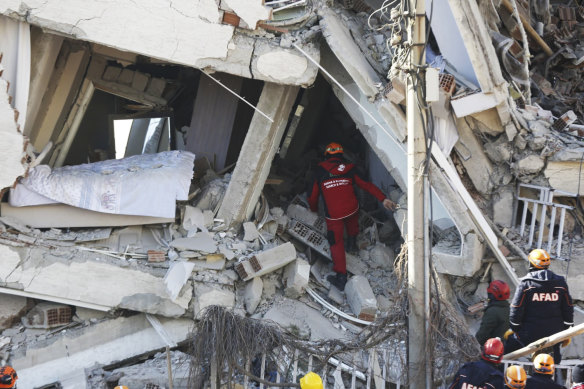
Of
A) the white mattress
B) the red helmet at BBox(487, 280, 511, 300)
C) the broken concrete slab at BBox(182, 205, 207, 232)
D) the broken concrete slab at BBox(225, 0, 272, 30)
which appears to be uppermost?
the broken concrete slab at BBox(225, 0, 272, 30)

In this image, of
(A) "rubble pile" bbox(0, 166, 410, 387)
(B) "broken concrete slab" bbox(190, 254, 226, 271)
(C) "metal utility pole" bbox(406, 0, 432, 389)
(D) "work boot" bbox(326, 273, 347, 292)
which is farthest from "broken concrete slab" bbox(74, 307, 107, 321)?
(C) "metal utility pole" bbox(406, 0, 432, 389)

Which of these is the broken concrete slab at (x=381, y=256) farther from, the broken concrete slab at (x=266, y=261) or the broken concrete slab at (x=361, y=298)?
the broken concrete slab at (x=266, y=261)

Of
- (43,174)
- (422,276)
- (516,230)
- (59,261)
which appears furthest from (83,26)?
(516,230)

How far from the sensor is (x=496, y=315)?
7953 millimetres

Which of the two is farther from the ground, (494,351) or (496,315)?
(496,315)

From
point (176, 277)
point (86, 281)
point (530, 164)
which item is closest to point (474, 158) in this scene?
point (530, 164)

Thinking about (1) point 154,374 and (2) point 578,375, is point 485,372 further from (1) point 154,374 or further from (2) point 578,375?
(1) point 154,374

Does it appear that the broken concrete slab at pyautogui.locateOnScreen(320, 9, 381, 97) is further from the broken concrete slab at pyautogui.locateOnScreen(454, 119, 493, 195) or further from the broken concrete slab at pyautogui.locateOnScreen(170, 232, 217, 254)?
the broken concrete slab at pyautogui.locateOnScreen(170, 232, 217, 254)

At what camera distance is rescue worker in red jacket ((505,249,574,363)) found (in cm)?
756

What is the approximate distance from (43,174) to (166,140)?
3620 millimetres

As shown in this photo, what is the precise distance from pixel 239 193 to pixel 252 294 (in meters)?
1.33

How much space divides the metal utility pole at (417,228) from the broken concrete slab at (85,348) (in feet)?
10.3

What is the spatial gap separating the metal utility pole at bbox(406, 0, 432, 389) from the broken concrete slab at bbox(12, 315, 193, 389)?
3.14 m

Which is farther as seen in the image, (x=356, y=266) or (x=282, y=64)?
(x=356, y=266)
